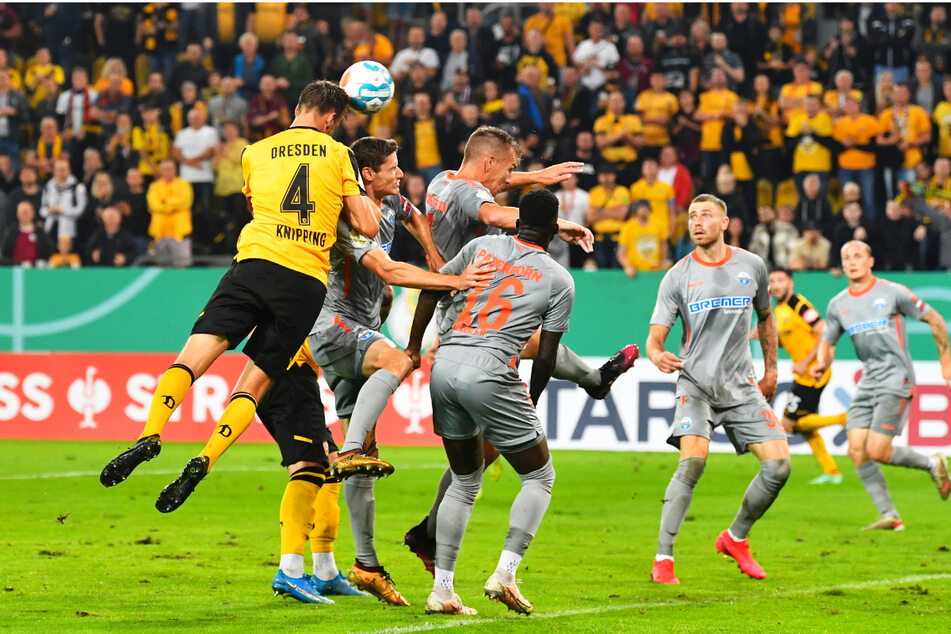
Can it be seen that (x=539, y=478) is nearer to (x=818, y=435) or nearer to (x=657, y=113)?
(x=818, y=435)

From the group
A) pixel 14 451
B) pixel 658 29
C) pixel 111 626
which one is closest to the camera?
pixel 111 626

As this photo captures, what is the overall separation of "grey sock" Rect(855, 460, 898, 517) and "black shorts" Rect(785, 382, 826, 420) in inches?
85.0

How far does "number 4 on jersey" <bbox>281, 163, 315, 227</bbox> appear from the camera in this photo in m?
6.96

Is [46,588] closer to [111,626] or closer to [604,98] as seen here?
[111,626]

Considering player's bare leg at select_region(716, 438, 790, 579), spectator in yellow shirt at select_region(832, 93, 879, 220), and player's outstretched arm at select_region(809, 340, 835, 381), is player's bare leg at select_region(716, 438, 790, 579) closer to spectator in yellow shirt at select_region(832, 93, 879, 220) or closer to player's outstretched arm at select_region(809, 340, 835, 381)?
player's outstretched arm at select_region(809, 340, 835, 381)

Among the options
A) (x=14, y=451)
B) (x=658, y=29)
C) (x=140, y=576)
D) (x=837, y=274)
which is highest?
(x=658, y=29)

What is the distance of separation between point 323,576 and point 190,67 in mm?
14716

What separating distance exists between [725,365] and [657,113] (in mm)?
10950

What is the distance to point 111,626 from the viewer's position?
21.3 feet

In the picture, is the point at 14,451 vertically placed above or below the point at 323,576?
below

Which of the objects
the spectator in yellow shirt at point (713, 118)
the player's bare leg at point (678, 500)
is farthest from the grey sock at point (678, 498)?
the spectator in yellow shirt at point (713, 118)

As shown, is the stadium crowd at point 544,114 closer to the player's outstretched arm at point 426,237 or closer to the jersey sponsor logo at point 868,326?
the jersey sponsor logo at point 868,326

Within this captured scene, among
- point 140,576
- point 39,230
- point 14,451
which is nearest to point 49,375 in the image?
point 14,451

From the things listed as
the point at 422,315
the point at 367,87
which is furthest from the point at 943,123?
the point at 422,315
